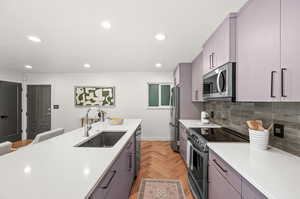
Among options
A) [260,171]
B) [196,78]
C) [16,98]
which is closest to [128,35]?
[196,78]

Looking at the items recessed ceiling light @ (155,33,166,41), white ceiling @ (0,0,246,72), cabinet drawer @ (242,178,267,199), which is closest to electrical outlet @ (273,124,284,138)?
cabinet drawer @ (242,178,267,199)

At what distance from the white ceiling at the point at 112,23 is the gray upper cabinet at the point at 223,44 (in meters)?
0.10

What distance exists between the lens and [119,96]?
15.2 ft

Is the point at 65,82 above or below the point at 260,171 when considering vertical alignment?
above

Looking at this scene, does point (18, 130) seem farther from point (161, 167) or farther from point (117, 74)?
point (161, 167)

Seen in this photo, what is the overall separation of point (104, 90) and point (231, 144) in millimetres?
4139

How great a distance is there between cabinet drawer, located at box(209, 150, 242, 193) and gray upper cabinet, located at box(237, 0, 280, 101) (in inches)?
24.6

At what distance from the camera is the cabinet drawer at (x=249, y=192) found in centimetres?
76

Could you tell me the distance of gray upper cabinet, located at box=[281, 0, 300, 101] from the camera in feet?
2.69

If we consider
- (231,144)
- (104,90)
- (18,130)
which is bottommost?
(18,130)

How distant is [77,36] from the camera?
6.74 ft

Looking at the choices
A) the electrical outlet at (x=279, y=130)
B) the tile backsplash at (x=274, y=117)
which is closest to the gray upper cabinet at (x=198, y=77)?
the tile backsplash at (x=274, y=117)

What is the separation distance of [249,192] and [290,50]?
3.11 ft

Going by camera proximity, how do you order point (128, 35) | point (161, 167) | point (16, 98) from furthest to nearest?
point (16, 98) → point (161, 167) → point (128, 35)
